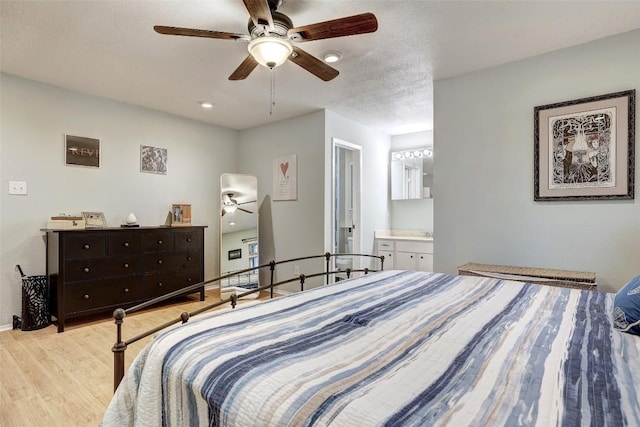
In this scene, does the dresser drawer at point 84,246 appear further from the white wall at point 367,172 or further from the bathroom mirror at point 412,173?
the bathroom mirror at point 412,173

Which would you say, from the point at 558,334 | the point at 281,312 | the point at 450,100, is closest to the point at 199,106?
the point at 450,100

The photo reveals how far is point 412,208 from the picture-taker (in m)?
5.22

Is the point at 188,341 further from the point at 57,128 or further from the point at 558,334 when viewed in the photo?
the point at 57,128

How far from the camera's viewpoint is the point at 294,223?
14.3 ft

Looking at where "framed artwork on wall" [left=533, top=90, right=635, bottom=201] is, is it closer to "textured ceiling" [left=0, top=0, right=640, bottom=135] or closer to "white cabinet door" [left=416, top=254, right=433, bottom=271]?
"textured ceiling" [left=0, top=0, right=640, bottom=135]

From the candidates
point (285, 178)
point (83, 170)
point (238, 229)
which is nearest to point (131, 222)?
point (83, 170)

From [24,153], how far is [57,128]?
40cm

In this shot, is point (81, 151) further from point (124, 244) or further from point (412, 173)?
point (412, 173)

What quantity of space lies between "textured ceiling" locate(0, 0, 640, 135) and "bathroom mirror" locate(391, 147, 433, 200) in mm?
1447

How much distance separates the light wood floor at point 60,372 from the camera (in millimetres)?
1758

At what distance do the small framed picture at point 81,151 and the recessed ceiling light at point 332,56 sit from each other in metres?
2.79

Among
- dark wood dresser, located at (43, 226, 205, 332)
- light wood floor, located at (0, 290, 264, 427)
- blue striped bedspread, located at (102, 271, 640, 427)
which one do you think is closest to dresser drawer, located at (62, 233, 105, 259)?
dark wood dresser, located at (43, 226, 205, 332)

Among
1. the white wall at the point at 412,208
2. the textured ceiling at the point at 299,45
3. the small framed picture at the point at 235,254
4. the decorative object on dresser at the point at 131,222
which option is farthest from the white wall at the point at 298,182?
the white wall at the point at 412,208

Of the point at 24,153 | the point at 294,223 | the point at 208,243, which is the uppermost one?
the point at 24,153
